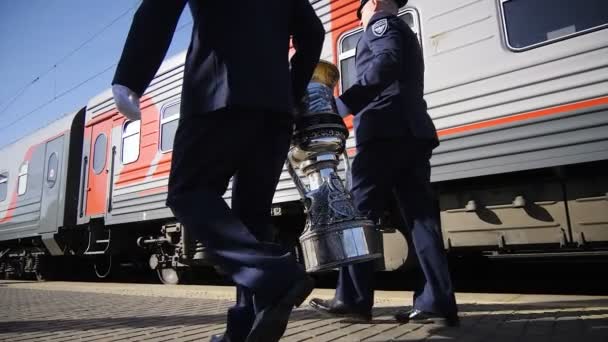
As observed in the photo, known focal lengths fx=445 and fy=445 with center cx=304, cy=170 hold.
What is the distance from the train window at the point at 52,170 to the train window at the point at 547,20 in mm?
7922

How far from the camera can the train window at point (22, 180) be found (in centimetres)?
959

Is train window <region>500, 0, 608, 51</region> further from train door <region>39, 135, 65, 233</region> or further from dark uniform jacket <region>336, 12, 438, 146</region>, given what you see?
train door <region>39, 135, 65, 233</region>

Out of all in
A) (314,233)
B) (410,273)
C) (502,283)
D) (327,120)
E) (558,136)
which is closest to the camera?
(314,233)

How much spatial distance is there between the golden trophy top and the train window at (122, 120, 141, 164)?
199 inches

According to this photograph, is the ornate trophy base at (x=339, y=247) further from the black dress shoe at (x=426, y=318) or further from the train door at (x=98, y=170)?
the train door at (x=98, y=170)

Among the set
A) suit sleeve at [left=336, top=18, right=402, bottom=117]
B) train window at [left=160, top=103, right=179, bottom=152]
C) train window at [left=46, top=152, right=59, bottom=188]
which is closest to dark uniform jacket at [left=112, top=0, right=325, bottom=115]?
suit sleeve at [left=336, top=18, right=402, bottom=117]

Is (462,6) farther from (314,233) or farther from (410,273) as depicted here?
(410,273)

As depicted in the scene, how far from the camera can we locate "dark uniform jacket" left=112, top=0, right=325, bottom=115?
1.33m

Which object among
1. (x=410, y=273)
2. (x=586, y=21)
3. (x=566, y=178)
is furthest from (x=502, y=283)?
(x=586, y=21)

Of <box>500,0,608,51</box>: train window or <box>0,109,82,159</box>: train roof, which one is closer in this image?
<box>500,0,608,51</box>: train window

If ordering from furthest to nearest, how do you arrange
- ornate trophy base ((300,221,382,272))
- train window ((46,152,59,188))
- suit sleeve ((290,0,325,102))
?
1. train window ((46,152,59,188))
2. suit sleeve ((290,0,325,102))
3. ornate trophy base ((300,221,382,272))

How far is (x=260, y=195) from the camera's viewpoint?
1503 mm

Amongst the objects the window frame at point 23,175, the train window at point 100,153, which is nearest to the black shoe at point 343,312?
the train window at point 100,153

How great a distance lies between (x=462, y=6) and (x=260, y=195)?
297cm
